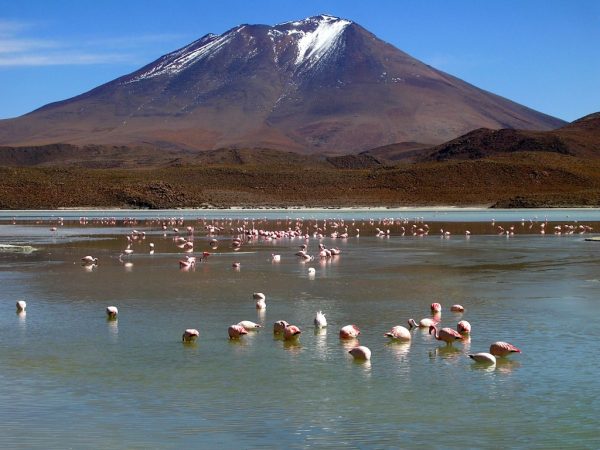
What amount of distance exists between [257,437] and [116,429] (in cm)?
118

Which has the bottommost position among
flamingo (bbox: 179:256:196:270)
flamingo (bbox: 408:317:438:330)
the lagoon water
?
the lagoon water

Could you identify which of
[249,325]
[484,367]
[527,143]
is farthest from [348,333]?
[527,143]

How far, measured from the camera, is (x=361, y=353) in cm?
1062

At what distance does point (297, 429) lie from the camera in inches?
316

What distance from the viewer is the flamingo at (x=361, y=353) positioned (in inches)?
417

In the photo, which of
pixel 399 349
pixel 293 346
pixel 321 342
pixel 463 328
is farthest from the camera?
pixel 463 328

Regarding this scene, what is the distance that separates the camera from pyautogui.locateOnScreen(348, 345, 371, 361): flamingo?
34.8ft

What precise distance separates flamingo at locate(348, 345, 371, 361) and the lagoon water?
0.12 metres

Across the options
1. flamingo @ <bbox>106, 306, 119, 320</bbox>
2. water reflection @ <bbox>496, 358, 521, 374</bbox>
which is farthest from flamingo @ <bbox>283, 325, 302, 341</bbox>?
flamingo @ <bbox>106, 306, 119, 320</bbox>

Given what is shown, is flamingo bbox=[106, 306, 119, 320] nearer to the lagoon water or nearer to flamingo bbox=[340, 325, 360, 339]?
the lagoon water

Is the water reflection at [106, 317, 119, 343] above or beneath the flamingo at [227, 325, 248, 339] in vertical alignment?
beneath

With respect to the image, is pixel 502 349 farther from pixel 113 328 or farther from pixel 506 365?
pixel 113 328

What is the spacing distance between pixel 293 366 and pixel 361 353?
761 millimetres

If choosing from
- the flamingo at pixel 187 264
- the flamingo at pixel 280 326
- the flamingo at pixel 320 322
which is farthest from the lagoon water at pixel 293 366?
the flamingo at pixel 187 264
